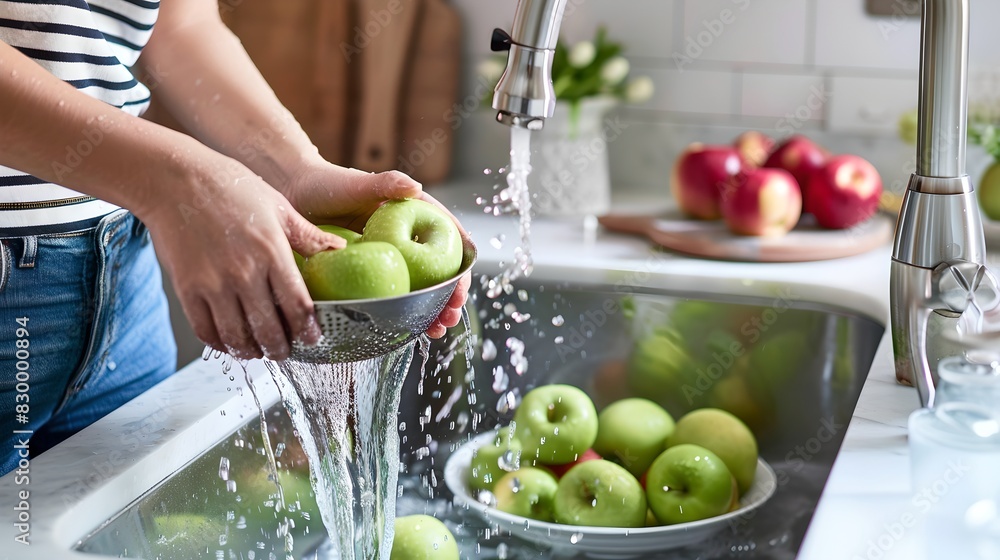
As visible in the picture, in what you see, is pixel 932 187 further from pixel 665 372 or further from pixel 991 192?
pixel 991 192

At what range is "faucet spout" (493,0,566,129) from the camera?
0.57 meters

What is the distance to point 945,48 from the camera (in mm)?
627

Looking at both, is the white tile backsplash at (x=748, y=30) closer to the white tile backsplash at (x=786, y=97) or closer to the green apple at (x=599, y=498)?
the white tile backsplash at (x=786, y=97)

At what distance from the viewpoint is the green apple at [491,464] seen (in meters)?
0.88

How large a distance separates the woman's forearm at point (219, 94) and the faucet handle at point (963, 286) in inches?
16.8

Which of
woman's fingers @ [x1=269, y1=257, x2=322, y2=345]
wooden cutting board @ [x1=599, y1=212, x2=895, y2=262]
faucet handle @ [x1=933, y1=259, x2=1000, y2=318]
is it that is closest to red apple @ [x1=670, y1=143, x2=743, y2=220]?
wooden cutting board @ [x1=599, y1=212, x2=895, y2=262]

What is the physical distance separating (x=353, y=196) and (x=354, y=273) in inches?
5.7

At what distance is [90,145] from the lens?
0.52 m

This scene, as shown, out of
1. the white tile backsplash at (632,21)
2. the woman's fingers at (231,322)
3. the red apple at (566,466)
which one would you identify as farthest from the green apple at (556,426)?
the white tile backsplash at (632,21)

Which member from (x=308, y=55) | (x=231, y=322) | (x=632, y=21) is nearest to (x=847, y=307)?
(x=632, y=21)

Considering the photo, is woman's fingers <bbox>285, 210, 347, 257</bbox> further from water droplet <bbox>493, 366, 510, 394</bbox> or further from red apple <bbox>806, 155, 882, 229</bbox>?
red apple <bbox>806, 155, 882, 229</bbox>

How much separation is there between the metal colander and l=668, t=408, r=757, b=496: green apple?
1.25 feet

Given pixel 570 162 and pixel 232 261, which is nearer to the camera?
pixel 232 261

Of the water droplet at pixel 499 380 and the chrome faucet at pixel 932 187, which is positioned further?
the water droplet at pixel 499 380
